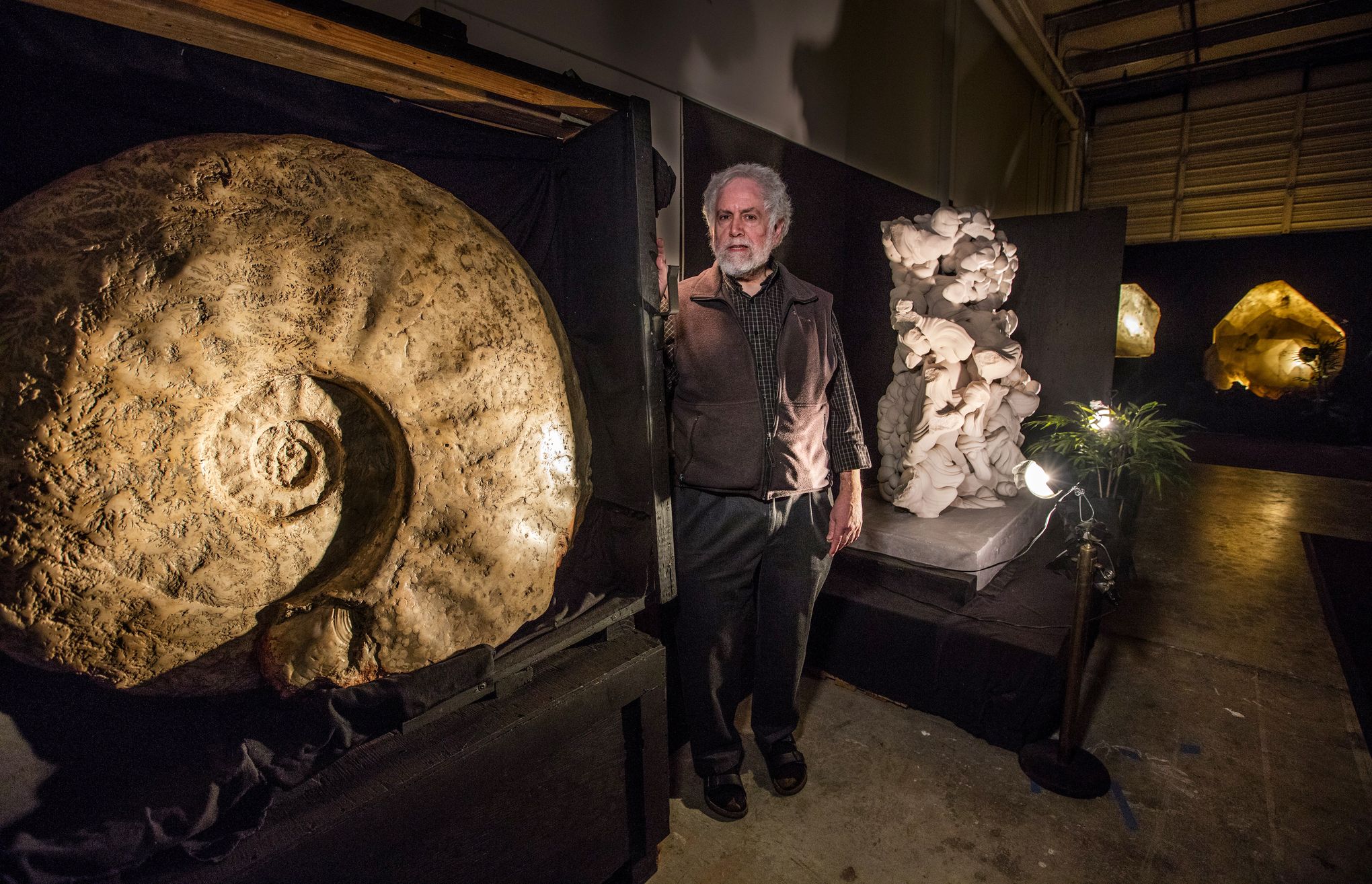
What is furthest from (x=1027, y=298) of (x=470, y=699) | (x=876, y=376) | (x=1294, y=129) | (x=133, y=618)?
(x=1294, y=129)

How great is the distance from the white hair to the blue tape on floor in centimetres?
235

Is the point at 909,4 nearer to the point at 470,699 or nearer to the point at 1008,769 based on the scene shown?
the point at 1008,769

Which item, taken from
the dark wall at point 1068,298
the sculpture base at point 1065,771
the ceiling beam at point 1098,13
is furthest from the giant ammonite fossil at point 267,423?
the ceiling beam at point 1098,13

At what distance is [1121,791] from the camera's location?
89.9 inches

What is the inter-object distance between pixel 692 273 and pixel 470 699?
2.05 m

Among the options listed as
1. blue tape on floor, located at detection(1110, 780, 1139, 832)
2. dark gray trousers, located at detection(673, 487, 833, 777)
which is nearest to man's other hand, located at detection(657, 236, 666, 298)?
dark gray trousers, located at detection(673, 487, 833, 777)

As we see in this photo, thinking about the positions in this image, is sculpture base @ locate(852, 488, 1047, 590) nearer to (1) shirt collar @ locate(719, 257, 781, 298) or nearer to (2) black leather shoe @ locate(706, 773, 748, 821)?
(2) black leather shoe @ locate(706, 773, 748, 821)

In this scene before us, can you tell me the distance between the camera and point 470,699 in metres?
1.39

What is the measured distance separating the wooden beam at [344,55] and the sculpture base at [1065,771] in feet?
8.76

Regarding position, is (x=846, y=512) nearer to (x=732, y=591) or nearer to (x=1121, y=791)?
(x=732, y=591)

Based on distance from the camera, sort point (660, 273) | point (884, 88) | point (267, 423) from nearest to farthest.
Result: point (267, 423), point (660, 273), point (884, 88)

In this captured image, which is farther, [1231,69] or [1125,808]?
[1231,69]

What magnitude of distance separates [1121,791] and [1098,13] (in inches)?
348

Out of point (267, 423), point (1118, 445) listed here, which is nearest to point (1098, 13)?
point (1118, 445)
